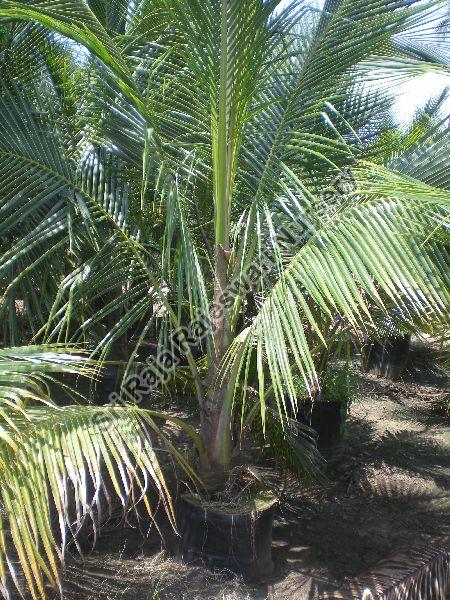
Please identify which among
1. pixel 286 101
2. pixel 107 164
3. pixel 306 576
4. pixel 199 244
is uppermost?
pixel 286 101

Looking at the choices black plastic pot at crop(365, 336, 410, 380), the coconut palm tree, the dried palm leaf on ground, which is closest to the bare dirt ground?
the coconut palm tree

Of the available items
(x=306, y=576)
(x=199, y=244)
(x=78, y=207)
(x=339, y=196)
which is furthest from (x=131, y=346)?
(x=339, y=196)

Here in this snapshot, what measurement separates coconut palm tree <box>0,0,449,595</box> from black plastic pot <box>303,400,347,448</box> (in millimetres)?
1057

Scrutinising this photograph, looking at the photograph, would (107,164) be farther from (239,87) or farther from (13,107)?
(239,87)

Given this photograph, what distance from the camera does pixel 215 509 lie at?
2307 mm

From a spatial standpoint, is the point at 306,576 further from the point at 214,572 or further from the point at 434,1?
the point at 434,1

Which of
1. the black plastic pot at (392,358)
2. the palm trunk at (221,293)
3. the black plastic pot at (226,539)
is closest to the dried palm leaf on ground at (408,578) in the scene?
the black plastic pot at (226,539)

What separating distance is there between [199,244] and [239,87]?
821 millimetres

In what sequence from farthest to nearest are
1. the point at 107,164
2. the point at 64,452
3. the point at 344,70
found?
the point at 107,164
the point at 344,70
the point at 64,452

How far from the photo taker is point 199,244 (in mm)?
2678

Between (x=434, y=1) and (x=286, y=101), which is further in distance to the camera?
(x=286, y=101)

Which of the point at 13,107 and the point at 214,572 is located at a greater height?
the point at 13,107

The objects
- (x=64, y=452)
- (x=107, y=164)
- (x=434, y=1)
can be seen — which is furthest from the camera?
(x=107, y=164)

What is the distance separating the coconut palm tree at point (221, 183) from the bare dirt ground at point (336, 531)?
1.18ft
